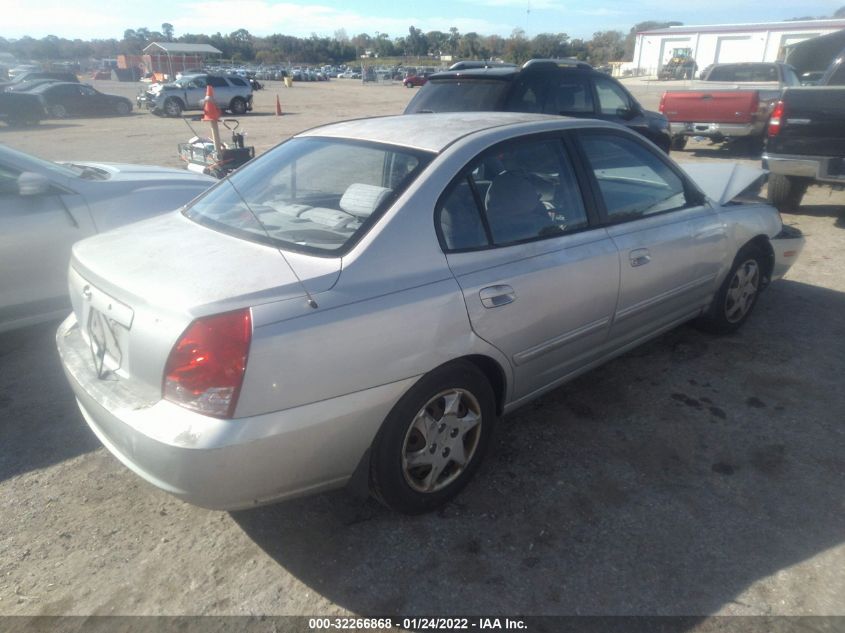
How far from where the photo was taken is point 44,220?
422 centimetres

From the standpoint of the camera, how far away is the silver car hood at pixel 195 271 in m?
2.17

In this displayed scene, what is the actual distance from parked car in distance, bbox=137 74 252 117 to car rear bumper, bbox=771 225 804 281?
79.6 feet

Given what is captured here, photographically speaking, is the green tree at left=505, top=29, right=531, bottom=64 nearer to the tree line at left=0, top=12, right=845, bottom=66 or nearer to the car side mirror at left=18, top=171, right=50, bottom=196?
the tree line at left=0, top=12, right=845, bottom=66

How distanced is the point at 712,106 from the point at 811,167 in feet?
Result: 18.2

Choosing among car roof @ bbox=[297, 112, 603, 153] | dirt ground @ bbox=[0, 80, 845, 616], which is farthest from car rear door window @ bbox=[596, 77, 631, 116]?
dirt ground @ bbox=[0, 80, 845, 616]

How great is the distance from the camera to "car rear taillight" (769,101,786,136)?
23.8 feet

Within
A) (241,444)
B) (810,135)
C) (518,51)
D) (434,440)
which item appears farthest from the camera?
(518,51)

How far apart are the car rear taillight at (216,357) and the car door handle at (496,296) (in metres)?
1.01

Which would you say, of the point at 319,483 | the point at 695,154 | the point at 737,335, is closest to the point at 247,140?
the point at 695,154

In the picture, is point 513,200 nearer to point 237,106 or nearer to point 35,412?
point 35,412

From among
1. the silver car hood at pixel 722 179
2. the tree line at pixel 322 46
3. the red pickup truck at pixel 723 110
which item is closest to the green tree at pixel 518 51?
the tree line at pixel 322 46

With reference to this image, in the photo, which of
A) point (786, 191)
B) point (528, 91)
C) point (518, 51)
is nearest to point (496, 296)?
point (528, 91)

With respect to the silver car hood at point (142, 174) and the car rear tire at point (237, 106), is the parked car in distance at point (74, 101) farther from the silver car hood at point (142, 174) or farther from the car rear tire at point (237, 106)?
the silver car hood at point (142, 174)

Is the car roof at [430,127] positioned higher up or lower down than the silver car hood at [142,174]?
higher up
